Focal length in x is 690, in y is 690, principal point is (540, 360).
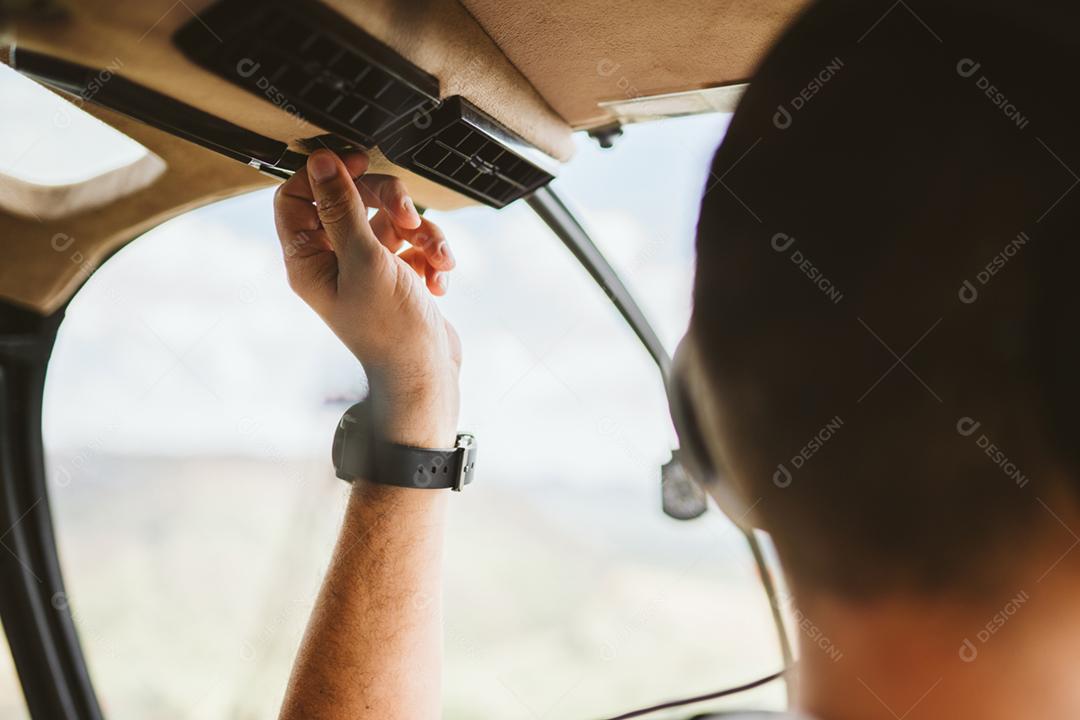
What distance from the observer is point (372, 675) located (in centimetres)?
122

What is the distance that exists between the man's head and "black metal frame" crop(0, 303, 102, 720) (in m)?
2.02

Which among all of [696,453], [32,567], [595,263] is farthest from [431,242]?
[32,567]

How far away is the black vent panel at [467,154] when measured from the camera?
1.11 metres

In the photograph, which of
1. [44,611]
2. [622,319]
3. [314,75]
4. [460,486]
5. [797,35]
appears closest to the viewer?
[797,35]

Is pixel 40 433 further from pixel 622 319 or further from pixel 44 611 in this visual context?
pixel 622 319

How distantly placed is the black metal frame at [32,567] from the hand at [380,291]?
A: 1085mm

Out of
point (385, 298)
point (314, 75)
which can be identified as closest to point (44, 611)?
point (385, 298)

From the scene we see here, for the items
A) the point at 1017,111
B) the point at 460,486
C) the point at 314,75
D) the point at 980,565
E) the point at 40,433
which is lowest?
the point at 980,565

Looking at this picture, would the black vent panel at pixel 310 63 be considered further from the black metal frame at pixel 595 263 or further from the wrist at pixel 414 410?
the black metal frame at pixel 595 263

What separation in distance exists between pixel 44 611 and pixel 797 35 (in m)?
2.44

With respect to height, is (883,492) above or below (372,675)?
below

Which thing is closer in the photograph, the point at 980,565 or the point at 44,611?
the point at 980,565

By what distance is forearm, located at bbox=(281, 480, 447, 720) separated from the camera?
1.21 meters

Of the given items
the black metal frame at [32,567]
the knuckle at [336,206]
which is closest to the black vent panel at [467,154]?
the knuckle at [336,206]
